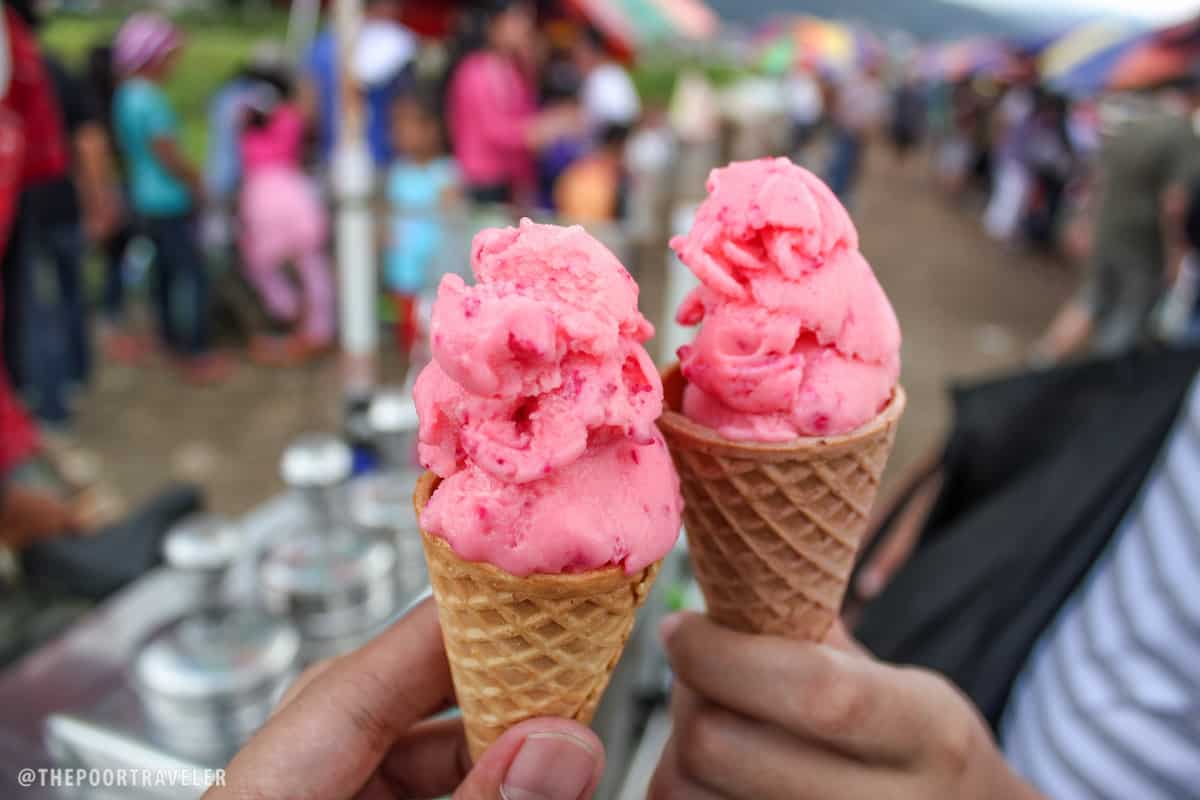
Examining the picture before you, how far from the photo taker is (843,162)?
434 inches

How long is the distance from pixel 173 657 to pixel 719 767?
55.0 inches

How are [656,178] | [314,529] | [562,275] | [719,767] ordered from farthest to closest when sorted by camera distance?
[656,178], [314,529], [719,767], [562,275]

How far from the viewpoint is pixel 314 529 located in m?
2.31

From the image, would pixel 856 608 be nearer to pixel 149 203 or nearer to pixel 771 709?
pixel 771 709

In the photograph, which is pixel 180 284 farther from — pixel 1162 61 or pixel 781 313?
pixel 1162 61

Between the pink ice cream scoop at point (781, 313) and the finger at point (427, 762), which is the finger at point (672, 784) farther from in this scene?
the pink ice cream scoop at point (781, 313)

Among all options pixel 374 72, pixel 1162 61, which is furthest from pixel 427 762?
pixel 1162 61

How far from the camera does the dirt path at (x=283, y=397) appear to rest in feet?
17.4

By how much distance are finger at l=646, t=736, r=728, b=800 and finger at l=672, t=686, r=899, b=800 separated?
2 centimetres

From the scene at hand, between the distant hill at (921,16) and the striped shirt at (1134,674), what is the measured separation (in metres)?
33.1

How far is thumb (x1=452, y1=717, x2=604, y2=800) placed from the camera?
1.08 meters

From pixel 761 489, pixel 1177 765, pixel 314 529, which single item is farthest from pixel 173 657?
pixel 1177 765

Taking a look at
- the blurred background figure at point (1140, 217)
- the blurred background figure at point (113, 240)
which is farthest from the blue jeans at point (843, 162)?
the blurred background figure at point (113, 240)

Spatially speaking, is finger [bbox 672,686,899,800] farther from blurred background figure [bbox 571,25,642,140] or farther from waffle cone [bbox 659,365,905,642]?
blurred background figure [bbox 571,25,642,140]
